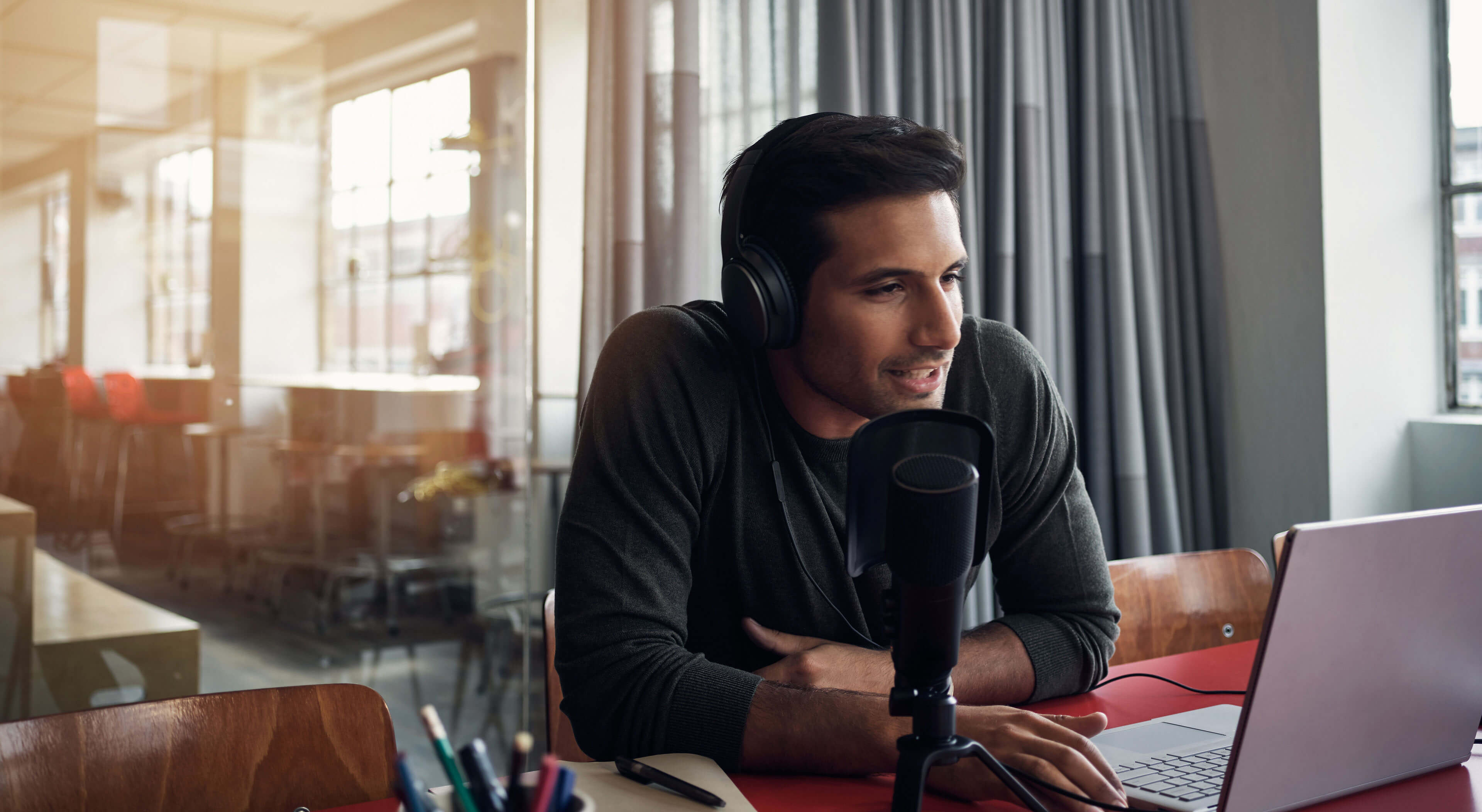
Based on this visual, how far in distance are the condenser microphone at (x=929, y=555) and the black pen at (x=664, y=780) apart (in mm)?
152

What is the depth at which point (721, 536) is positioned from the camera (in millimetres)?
1097

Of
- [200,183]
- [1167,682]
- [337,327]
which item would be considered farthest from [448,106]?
[1167,682]

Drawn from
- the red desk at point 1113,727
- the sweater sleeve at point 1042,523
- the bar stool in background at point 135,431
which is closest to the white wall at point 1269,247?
the sweater sleeve at point 1042,523

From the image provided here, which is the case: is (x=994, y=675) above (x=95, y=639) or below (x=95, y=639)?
above

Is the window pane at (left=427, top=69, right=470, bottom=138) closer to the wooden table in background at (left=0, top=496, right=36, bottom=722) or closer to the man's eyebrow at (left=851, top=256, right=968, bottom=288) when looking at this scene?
the wooden table in background at (left=0, top=496, right=36, bottom=722)

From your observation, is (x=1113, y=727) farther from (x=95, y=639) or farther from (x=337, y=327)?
(x=337, y=327)

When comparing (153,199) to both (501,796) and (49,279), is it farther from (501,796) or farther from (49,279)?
(501,796)

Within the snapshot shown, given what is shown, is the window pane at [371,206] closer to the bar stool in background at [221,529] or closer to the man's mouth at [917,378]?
the bar stool in background at [221,529]

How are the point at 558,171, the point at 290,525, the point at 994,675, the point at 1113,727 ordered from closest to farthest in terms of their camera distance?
1. the point at 1113,727
2. the point at 994,675
3. the point at 558,171
4. the point at 290,525

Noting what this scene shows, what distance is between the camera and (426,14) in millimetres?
3611

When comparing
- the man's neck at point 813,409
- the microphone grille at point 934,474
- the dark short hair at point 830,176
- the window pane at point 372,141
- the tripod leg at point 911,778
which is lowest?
the tripod leg at point 911,778

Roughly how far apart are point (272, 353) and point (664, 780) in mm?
2800

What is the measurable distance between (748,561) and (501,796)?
0.68 m

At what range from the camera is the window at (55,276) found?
7.48 feet
